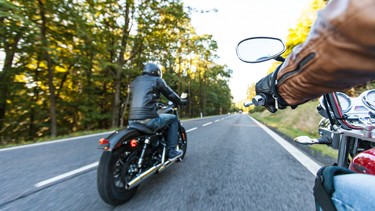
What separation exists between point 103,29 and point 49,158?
9.04 metres

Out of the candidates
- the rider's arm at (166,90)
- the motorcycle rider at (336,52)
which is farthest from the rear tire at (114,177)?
the motorcycle rider at (336,52)

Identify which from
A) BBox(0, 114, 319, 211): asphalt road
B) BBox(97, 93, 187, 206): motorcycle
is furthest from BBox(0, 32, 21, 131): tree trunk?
BBox(97, 93, 187, 206): motorcycle

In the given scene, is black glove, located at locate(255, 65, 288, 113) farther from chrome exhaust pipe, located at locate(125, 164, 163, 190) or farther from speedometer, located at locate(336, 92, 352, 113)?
chrome exhaust pipe, located at locate(125, 164, 163, 190)

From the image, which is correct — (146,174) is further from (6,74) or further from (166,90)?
(6,74)

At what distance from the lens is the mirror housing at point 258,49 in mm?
1347

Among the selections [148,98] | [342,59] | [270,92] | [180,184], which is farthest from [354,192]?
[148,98]

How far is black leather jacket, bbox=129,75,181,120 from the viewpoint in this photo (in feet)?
9.23

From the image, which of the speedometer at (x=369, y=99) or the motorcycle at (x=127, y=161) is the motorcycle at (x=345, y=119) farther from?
the motorcycle at (x=127, y=161)

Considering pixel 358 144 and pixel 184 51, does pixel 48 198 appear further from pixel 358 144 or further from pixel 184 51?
pixel 184 51

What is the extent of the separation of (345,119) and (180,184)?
195 centimetres

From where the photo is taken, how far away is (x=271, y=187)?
2.60 meters

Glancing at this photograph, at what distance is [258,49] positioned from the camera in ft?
4.61

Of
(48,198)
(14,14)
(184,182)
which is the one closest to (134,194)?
(184,182)

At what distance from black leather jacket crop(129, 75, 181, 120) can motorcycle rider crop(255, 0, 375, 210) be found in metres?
2.16
